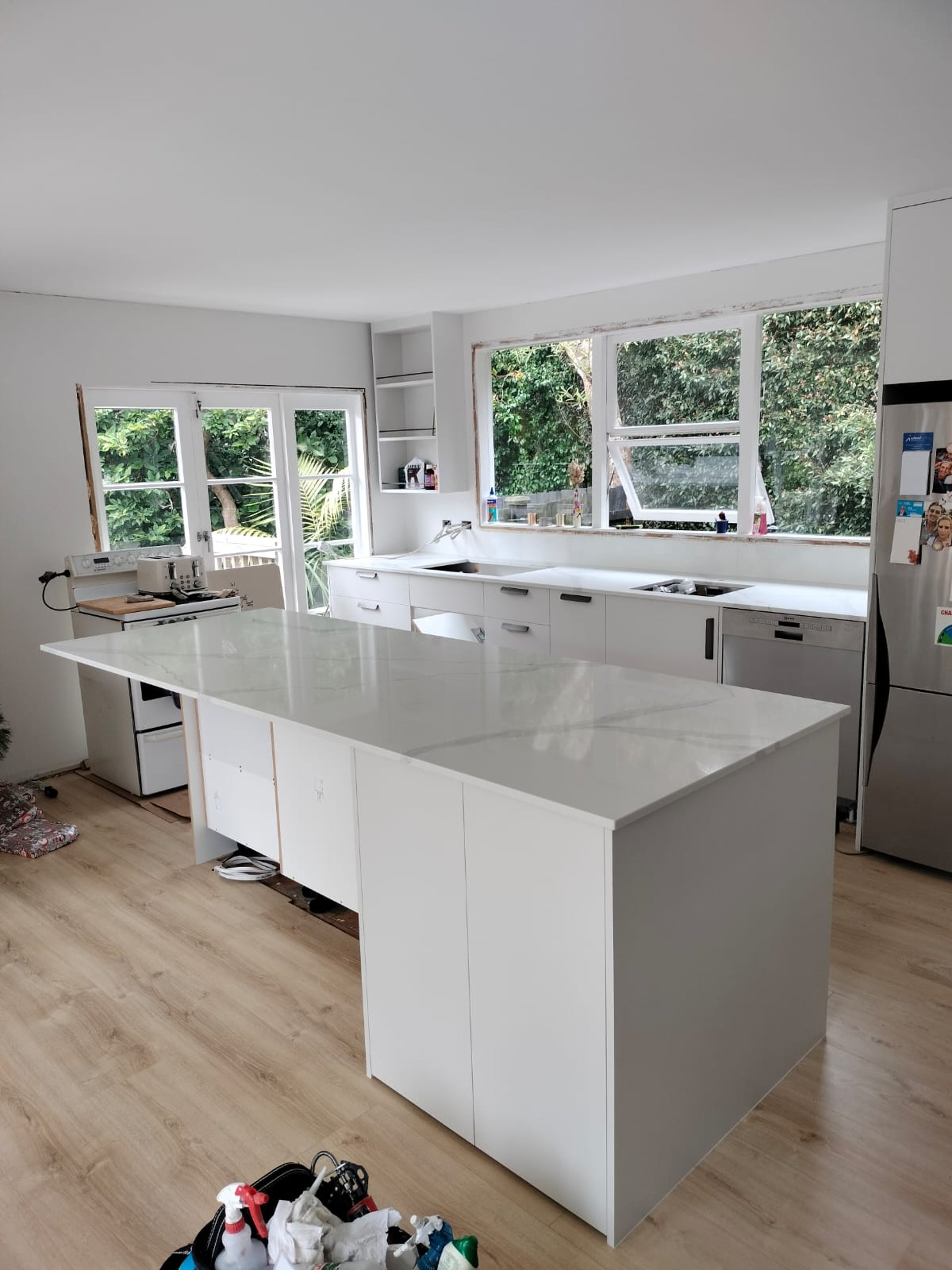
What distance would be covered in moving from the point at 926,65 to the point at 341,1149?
285cm

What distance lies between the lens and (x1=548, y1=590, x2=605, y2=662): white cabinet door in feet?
15.4

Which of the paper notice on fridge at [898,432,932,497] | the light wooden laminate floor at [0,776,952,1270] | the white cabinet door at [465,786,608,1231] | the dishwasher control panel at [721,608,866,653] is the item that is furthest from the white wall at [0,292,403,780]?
the paper notice on fridge at [898,432,932,497]

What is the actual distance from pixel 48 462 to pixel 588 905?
13.3 ft

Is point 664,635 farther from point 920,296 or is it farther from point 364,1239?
point 364,1239

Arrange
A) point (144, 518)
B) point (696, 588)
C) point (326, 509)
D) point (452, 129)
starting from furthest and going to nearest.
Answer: point (326, 509)
point (144, 518)
point (696, 588)
point (452, 129)

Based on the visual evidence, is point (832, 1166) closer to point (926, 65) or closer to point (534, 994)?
point (534, 994)

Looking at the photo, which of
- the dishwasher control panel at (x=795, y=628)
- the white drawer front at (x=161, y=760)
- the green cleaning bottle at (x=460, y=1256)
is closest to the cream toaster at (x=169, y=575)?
the white drawer front at (x=161, y=760)

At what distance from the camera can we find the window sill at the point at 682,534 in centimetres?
451

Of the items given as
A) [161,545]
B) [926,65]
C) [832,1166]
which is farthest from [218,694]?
[161,545]

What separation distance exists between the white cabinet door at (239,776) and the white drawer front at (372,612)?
2.11m

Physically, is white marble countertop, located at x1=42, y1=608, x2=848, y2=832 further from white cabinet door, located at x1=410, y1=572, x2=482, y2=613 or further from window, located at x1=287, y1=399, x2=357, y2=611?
window, located at x1=287, y1=399, x2=357, y2=611

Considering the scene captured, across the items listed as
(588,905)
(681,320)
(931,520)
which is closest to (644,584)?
(681,320)

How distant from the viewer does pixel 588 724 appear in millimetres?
2283

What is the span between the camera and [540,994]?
192 cm
